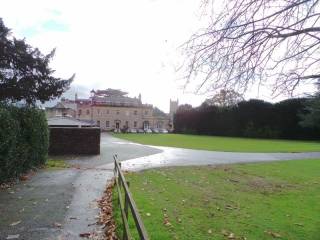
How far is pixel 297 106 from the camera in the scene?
55969 mm

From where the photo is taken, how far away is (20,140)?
44.9 ft

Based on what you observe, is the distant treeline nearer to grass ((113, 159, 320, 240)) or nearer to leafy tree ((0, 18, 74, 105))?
leafy tree ((0, 18, 74, 105))

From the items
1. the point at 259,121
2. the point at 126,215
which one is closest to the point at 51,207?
the point at 126,215

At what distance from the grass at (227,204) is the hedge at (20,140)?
364cm

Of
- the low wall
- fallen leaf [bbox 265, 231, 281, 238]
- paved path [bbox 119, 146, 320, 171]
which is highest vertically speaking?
the low wall

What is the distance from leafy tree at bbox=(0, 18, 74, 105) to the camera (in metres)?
28.9

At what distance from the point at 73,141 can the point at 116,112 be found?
88.8 m

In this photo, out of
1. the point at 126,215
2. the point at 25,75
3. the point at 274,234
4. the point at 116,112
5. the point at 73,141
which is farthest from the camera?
the point at 116,112

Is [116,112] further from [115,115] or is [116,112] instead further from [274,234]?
[274,234]

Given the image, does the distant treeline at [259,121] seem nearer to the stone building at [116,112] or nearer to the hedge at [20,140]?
the hedge at [20,140]

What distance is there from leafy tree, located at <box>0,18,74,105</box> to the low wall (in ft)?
13.4

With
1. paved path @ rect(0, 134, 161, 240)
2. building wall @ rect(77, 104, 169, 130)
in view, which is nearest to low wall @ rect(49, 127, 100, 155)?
paved path @ rect(0, 134, 161, 240)

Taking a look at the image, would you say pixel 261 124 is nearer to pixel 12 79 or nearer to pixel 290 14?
pixel 12 79

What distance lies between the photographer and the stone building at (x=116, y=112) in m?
112
